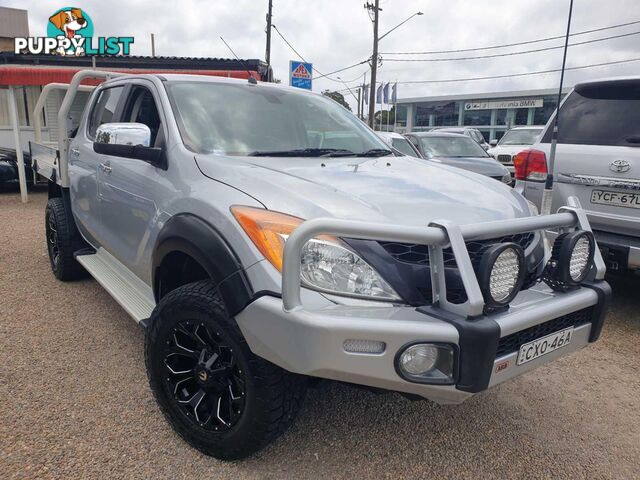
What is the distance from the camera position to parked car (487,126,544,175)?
1274cm

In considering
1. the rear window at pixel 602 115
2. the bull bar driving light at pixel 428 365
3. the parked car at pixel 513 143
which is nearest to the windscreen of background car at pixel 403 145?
the parked car at pixel 513 143

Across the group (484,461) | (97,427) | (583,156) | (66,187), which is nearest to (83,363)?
(97,427)

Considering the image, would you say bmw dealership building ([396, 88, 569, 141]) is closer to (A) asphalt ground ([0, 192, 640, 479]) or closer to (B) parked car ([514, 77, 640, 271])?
(B) parked car ([514, 77, 640, 271])

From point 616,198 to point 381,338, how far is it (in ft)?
9.87

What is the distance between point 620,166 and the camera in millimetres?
3877

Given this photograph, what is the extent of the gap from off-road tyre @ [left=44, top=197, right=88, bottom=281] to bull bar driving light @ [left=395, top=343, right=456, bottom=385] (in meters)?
3.79

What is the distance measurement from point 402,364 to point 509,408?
143cm

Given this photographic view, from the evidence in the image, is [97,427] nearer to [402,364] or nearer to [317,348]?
[317,348]

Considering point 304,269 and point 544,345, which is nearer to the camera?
point 304,269

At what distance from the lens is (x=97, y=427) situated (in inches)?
102

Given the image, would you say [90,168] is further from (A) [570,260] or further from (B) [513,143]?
(B) [513,143]

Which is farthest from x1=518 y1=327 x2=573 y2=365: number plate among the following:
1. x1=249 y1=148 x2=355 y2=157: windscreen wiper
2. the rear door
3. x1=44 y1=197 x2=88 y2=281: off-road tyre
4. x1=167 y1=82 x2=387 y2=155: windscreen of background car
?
x1=44 y1=197 x2=88 y2=281: off-road tyre

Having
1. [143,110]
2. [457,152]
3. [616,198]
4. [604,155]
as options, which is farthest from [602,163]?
[457,152]

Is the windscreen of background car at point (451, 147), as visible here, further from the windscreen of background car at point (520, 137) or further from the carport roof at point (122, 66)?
the carport roof at point (122, 66)
